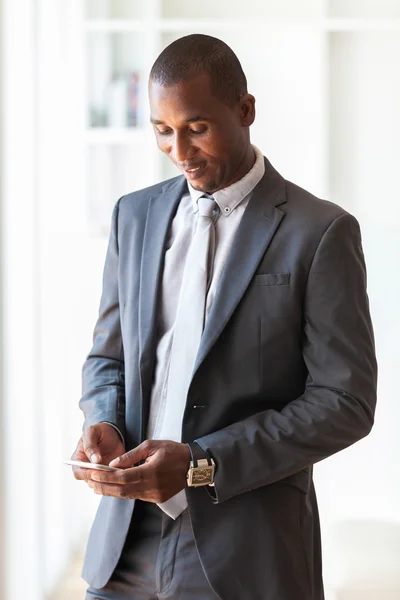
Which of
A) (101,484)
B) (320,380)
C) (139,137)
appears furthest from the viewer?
(139,137)

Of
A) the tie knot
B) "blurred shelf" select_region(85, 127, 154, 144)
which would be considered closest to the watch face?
the tie knot

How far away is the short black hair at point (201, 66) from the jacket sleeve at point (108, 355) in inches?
13.3

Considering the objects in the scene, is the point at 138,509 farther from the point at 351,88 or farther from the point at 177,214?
the point at 351,88

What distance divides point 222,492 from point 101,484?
8.1 inches

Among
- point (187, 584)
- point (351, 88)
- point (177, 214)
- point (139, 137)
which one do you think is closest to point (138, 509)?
point (187, 584)

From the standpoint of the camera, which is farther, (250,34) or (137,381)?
(250,34)

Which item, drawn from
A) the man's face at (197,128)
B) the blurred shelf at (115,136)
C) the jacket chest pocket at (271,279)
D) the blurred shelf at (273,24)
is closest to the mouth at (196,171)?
the man's face at (197,128)

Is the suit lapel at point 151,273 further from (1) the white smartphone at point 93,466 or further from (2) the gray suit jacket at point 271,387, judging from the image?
(1) the white smartphone at point 93,466

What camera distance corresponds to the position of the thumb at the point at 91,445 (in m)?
1.50

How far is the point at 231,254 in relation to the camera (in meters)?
1.56

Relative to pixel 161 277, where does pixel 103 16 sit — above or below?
above

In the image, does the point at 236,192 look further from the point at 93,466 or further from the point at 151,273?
the point at 93,466

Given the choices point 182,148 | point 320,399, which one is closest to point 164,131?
point 182,148

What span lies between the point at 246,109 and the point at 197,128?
0.13 metres
